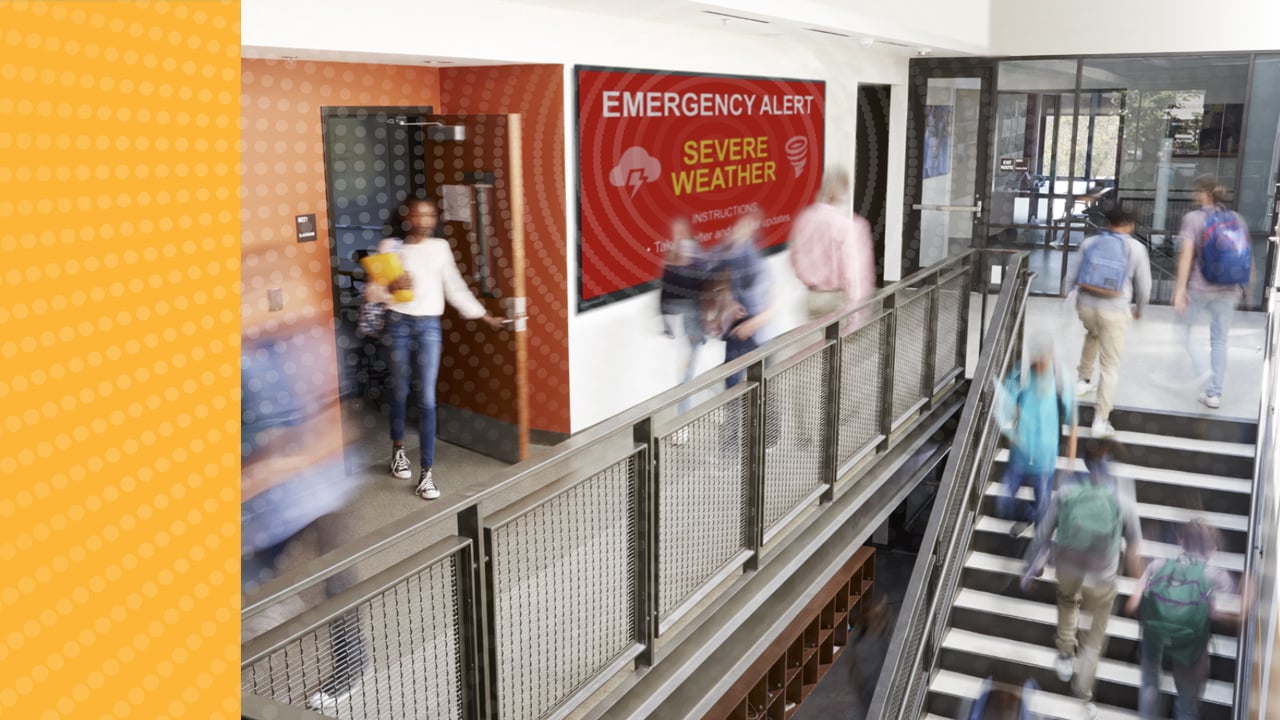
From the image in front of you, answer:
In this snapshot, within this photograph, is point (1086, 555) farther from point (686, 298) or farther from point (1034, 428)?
point (686, 298)

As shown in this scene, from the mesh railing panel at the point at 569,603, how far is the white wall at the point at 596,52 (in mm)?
2370

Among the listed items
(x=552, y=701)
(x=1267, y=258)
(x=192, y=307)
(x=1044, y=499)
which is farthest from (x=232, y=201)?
(x=1267, y=258)

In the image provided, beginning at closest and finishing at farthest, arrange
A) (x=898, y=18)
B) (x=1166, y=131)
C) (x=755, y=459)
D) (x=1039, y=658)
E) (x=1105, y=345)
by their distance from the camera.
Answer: (x=755, y=459) → (x=1039, y=658) → (x=1105, y=345) → (x=898, y=18) → (x=1166, y=131)

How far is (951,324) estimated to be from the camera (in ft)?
26.2

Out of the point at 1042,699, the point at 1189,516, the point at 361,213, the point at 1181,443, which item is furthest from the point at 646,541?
the point at 1181,443

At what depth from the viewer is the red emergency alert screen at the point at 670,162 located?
690 centimetres

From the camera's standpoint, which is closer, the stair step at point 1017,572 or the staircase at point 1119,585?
the staircase at point 1119,585

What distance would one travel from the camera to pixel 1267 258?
1045cm

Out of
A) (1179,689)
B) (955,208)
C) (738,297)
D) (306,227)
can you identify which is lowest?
(1179,689)

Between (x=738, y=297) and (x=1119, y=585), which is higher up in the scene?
(x=738, y=297)

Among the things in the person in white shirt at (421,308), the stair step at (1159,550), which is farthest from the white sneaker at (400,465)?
the stair step at (1159,550)

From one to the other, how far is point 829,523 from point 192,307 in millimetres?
4651

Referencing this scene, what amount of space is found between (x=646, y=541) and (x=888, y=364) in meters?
2.82

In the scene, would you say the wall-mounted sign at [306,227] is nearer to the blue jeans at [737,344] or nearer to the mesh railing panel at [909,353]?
the blue jeans at [737,344]
